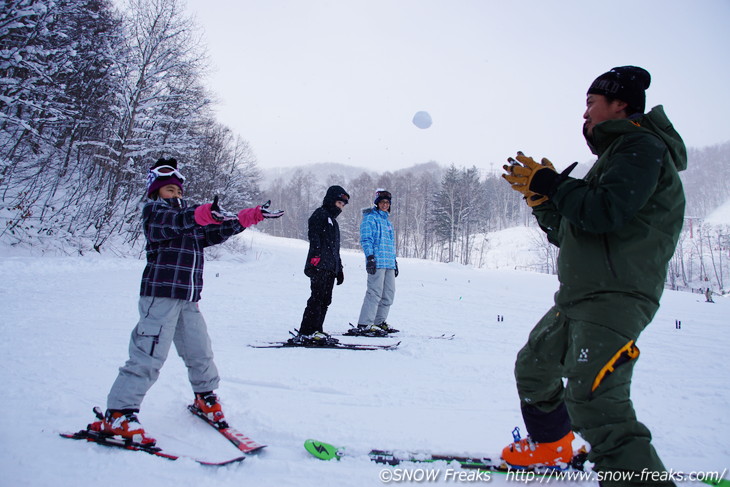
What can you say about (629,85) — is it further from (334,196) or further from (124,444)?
(334,196)

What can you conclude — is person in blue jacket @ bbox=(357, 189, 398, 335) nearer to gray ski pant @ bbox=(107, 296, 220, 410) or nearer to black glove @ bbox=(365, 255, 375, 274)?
black glove @ bbox=(365, 255, 375, 274)

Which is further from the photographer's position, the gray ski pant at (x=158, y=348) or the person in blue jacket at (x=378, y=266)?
the person in blue jacket at (x=378, y=266)

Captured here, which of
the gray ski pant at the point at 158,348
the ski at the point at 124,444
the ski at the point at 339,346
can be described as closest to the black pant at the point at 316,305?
the ski at the point at 339,346

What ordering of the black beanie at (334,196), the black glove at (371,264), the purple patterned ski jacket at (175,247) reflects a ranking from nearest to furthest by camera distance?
the purple patterned ski jacket at (175,247) → the black beanie at (334,196) → the black glove at (371,264)

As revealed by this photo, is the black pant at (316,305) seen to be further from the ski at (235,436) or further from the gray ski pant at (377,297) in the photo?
the ski at (235,436)

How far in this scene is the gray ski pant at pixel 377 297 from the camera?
232 inches

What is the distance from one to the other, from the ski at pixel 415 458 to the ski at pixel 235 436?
11.5 inches

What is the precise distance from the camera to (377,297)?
595 cm

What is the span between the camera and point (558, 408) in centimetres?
201

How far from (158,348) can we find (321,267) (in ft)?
9.38

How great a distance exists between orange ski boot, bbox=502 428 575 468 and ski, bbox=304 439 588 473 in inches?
1.5

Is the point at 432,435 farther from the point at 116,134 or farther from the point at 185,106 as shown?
the point at 185,106

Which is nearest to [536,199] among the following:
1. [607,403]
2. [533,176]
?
[533,176]

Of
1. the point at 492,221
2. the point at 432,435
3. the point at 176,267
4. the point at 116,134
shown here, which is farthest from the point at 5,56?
the point at 492,221
